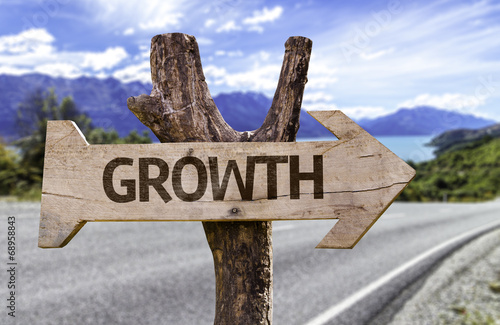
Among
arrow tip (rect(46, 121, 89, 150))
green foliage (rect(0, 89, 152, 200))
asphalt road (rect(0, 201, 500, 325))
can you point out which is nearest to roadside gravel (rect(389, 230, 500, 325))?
asphalt road (rect(0, 201, 500, 325))

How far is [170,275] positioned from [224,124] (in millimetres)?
4243

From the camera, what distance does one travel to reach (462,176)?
34781 mm

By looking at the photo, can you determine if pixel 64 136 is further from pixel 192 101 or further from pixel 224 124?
pixel 224 124

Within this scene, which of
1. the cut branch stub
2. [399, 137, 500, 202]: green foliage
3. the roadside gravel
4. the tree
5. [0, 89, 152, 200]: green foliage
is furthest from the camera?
[399, 137, 500, 202]: green foliage

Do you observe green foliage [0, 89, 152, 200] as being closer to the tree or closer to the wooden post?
the tree

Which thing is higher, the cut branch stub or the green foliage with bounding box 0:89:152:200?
the green foliage with bounding box 0:89:152:200

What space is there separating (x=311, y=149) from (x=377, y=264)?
5.60m

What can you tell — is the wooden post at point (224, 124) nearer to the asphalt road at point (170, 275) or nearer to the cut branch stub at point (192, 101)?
the cut branch stub at point (192, 101)

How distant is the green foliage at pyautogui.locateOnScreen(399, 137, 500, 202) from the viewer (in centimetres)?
2433

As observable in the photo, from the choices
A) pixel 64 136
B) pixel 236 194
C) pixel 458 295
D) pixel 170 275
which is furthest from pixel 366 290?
pixel 64 136

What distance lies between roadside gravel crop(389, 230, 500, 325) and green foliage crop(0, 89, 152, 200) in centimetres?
902

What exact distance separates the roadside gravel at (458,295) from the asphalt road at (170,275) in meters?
0.30

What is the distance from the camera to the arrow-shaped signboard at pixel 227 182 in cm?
135

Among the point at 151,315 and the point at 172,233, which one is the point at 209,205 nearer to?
the point at 151,315
